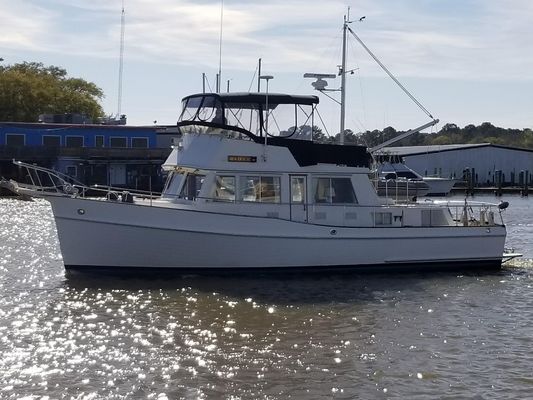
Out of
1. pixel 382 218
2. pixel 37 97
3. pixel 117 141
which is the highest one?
pixel 37 97

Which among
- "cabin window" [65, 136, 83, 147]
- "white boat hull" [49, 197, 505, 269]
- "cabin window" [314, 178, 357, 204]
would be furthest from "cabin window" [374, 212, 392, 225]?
"cabin window" [65, 136, 83, 147]

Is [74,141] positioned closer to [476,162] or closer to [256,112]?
[256,112]

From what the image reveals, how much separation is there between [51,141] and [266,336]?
44.7 meters

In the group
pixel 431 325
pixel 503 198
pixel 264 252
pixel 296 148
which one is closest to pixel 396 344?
pixel 431 325

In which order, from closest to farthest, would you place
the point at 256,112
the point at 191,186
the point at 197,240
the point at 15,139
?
the point at 197,240, the point at 256,112, the point at 191,186, the point at 15,139

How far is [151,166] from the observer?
187 ft

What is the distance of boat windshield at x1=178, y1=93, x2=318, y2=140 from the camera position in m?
20.4

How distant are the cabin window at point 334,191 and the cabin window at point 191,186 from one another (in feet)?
9.49

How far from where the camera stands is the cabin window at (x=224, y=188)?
20.2 metres

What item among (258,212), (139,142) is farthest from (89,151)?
(258,212)

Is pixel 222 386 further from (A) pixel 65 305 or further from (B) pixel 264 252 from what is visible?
(B) pixel 264 252

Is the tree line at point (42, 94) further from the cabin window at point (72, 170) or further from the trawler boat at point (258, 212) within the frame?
the trawler boat at point (258, 212)

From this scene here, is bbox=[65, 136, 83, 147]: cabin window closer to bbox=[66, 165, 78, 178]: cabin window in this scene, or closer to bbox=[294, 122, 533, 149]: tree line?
bbox=[66, 165, 78, 178]: cabin window

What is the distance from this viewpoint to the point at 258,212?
2016cm
